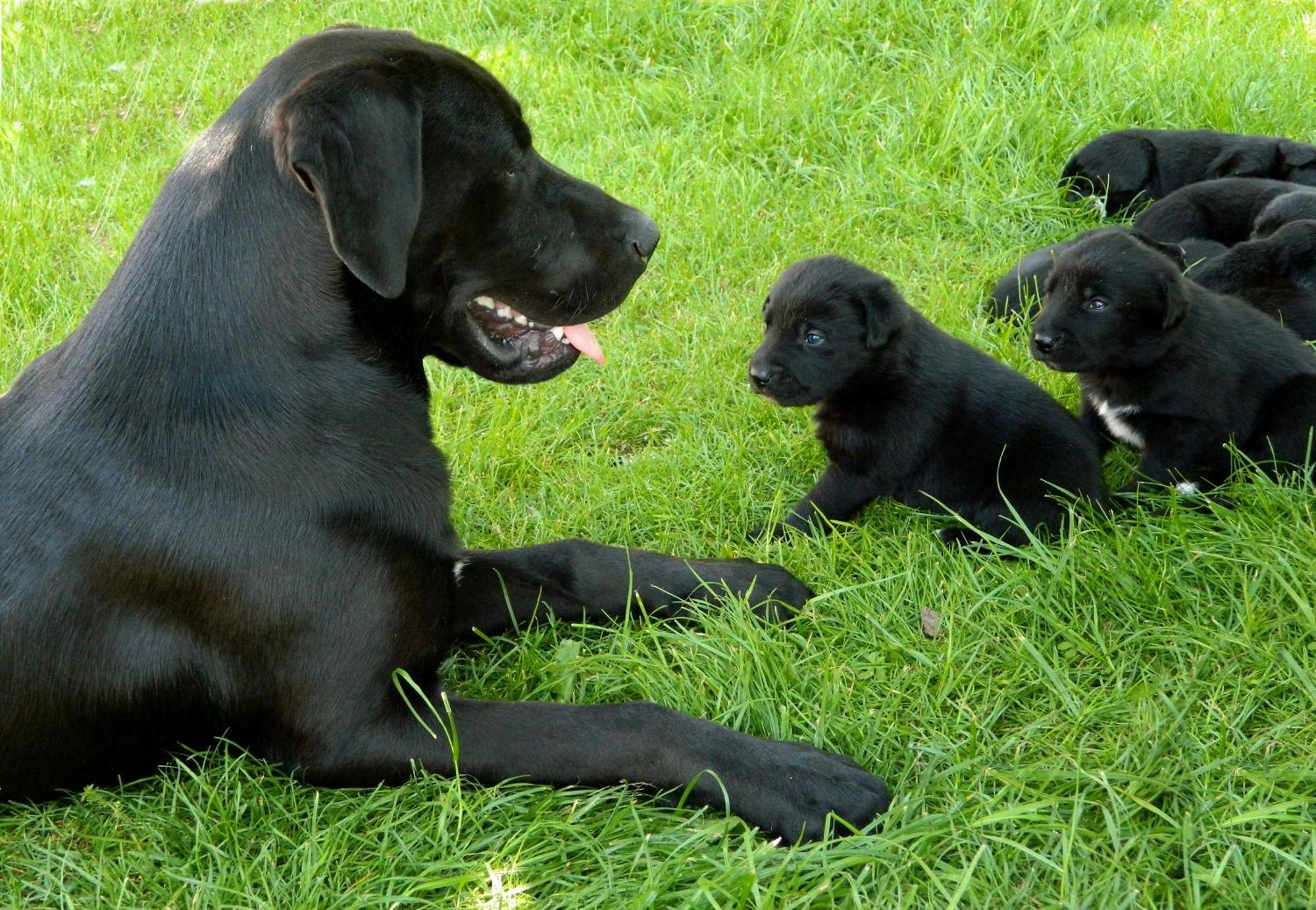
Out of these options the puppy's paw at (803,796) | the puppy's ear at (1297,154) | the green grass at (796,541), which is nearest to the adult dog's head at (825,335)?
the green grass at (796,541)

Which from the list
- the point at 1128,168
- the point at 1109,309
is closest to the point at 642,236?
the point at 1109,309

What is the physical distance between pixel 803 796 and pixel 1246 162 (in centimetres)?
406

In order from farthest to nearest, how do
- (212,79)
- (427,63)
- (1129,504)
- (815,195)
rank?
(212,79) → (815,195) → (1129,504) → (427,63)

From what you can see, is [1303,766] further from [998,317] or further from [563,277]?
[998,317]

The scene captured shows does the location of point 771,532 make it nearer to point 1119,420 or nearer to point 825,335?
point 825,335

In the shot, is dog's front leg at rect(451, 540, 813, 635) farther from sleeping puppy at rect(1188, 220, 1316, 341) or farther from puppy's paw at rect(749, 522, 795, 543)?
sleeping puppy at rect(1188, 220, 1316, 341)

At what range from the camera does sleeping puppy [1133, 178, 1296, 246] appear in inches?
201

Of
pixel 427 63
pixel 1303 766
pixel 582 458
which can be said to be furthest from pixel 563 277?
pixel 1303 766

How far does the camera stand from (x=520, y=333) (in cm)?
332

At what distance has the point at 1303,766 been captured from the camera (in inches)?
103

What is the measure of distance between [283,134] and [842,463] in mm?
1979

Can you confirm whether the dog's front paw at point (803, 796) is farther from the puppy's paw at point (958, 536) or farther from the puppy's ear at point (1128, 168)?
the puppy's ear at point (1128, 168)

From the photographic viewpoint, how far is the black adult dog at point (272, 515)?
267cm

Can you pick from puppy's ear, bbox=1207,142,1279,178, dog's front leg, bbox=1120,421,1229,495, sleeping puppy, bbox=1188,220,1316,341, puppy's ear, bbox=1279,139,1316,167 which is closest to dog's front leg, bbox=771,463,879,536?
dog's front leg, bbox=1120,421,1229,495
